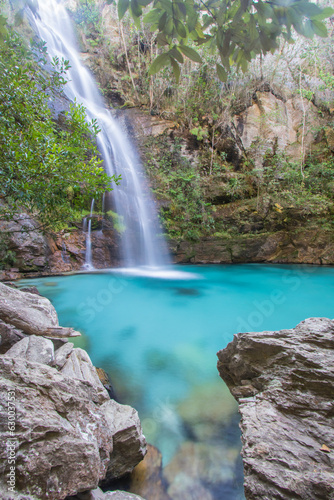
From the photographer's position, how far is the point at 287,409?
1738mm

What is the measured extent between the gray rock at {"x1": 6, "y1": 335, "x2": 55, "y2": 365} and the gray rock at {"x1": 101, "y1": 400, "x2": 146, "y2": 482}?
75cm

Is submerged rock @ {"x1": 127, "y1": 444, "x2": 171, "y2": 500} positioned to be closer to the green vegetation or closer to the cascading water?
the cascading water

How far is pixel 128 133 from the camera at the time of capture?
572 inches

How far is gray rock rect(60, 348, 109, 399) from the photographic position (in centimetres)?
231

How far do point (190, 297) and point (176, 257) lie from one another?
470 cm

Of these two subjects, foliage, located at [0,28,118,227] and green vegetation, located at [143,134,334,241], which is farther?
green vegetation, located at [143,134,334,241]

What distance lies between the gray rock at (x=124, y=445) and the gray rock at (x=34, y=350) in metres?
0.75

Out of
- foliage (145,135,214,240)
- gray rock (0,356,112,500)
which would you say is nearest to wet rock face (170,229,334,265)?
foliage (145,135,214,240)

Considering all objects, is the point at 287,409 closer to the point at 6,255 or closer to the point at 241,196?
the point at 6,255

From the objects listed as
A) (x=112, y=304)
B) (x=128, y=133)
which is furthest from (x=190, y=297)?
(x=128, y=133)

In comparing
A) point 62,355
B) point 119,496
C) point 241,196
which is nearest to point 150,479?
point 119,496

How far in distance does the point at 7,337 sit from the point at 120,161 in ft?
39.9

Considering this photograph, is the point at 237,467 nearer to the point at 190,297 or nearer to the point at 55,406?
the point at 55,406

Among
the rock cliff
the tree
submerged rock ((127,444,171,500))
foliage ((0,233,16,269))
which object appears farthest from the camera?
foliage ((0,233,16,269))
